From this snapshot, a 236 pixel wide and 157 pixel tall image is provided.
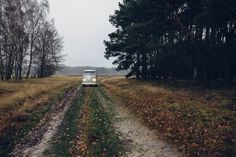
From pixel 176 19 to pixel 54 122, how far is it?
1843 cm

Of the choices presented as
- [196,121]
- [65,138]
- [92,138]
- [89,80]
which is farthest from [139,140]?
[89,80]

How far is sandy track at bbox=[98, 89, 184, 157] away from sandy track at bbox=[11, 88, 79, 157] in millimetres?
2642

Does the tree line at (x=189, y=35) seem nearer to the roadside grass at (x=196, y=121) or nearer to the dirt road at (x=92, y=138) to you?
the roadside grass at (x=196, y=121)

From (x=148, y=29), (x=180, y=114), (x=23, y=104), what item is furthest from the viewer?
(x=148, y=29)

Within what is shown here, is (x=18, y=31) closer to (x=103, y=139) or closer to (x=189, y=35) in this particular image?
(x=189, y=35)

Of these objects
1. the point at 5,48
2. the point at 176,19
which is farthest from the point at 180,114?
the point at 5,48

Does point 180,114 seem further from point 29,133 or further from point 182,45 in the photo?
point 182,45

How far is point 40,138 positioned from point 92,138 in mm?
1901

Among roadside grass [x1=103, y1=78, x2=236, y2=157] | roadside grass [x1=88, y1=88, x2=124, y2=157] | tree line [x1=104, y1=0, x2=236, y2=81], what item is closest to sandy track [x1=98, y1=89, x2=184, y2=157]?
roadside grass [x1=88, y1=88, x2=124, y2=157]

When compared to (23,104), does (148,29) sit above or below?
above

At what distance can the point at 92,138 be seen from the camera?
11.4 meters

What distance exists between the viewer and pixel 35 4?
4544cm

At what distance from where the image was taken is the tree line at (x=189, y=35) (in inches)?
932

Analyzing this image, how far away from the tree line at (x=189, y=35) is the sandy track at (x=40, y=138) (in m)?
13.3
